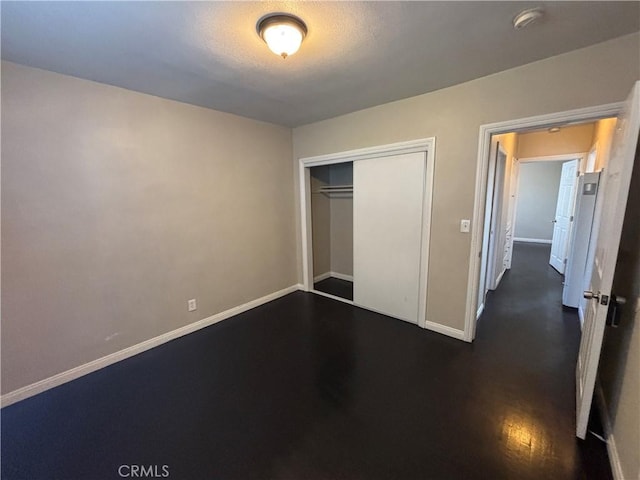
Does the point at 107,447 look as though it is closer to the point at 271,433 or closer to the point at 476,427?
the point at 271,433

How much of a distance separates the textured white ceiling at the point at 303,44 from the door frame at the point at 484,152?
1.39 feet

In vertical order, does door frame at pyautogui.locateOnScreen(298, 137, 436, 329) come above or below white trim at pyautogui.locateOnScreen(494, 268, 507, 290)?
above

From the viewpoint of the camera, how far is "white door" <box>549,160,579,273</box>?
4629 mm

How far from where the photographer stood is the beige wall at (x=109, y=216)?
1.92 metres

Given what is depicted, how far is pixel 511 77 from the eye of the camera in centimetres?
211

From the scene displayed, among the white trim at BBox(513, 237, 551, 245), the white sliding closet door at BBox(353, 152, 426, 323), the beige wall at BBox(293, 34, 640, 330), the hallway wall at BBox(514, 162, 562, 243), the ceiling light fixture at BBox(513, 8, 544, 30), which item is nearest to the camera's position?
the ceiling light fixture at BBox(513, 8, 544, 30)

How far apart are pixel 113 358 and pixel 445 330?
3271 millimetres

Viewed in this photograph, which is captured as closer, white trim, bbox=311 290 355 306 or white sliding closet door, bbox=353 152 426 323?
white sliding closet door, bbox=353 152 426 323

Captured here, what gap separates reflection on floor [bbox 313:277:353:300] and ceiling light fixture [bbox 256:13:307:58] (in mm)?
3119

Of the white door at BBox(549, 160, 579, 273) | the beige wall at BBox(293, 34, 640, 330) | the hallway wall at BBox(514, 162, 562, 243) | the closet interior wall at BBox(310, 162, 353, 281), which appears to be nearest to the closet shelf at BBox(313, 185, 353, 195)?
the closet interior wall at BBox(310, 162, 353, 281)

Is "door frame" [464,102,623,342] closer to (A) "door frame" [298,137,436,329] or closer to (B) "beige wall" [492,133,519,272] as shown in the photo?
(A) "door frame" [298,137,436,329]

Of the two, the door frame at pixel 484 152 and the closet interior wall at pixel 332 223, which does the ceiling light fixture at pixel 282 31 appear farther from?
the closet interior wall at pixel 332 223

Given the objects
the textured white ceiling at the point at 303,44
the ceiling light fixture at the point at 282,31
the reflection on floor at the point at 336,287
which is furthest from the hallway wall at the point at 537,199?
the ceiling light fixture at the point at 282,31

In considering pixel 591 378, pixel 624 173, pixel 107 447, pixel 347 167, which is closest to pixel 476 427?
pixel 591 378
